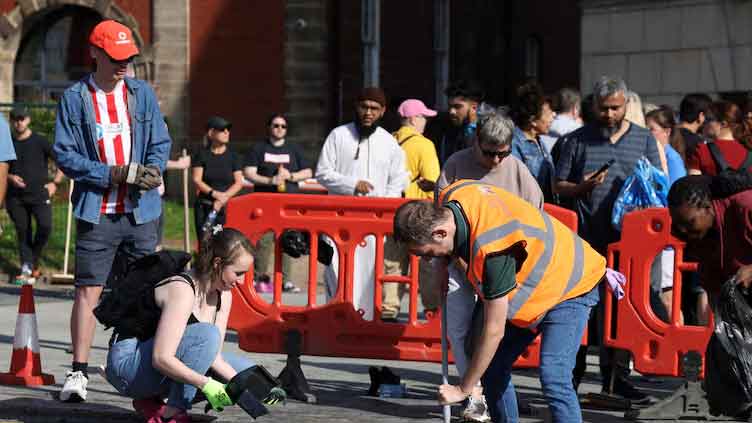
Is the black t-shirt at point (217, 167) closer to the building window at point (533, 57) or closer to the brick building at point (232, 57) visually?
the brick building at point (232, 57)

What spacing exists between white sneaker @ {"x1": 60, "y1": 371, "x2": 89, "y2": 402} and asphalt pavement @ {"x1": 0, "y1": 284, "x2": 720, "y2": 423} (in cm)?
6

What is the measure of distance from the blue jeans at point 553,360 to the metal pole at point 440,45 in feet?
79.9

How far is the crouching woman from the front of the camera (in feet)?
24.1

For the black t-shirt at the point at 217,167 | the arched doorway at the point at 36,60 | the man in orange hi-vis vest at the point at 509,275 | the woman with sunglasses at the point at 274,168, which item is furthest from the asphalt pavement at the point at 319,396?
the arched doorway at the point at 36,60

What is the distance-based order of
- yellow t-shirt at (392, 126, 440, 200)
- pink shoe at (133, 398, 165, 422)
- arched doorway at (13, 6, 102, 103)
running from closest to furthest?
pink shoe at (133, 398, 165, 422), yellow t-shirt at (392, 126, 440, 200), arched doorway at (13, 6, 102, 103)

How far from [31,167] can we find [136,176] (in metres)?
8.33

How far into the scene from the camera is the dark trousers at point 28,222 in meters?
16.8

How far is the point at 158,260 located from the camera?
7.68m

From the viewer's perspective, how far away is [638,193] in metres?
9.34

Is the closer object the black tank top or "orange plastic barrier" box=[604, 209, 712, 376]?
the black tank top

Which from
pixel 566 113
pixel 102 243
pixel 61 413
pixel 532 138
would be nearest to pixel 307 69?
pixel 566 113

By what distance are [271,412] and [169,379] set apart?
1080 millimetres

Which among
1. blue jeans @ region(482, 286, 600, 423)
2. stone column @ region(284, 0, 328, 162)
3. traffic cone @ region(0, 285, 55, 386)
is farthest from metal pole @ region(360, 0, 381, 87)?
blue jeans @ region(482, 286, 600, 423)

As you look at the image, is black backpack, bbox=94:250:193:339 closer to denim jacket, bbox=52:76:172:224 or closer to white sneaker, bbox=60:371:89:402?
white sneaker, bbox=60:371:89:402
